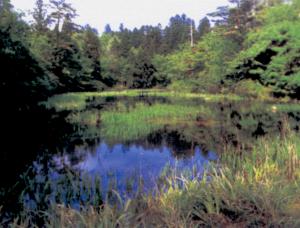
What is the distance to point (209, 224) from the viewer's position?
5.14 metres

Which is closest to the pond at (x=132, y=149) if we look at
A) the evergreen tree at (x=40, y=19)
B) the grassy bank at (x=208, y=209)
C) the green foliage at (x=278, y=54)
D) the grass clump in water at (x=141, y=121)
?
the grass clump in water at (x=141, y=121)

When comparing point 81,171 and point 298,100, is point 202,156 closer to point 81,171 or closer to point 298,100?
point 81,171

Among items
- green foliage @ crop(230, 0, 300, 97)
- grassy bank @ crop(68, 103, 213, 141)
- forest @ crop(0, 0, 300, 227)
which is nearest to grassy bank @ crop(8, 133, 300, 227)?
forest @ crop(0, 0, 300, 227)

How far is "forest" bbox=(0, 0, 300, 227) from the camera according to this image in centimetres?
544

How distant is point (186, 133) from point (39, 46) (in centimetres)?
3076

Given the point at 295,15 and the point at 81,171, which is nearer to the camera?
the point at 81,171

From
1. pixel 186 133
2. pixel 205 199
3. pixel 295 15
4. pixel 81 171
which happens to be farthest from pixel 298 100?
pixel 205 199

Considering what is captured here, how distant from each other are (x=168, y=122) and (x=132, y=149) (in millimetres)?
6202

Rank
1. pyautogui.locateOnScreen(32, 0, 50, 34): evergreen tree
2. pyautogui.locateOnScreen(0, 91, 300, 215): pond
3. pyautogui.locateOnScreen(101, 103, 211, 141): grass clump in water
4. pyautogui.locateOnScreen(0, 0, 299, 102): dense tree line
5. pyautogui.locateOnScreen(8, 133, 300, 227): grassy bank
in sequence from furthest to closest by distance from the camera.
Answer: pyautogui.locateOnScreen(32, 0, 50, 34): evergreen tree
pyautogui.locateOnScreen(0, 0, 299, 102): dense tree line
pyautogui.locateOnScreen(101, 103, 211, 141): grass clump in water
pyautogui.locateOnScreen(0, 91, 300, 215): pond
pyautogui.locateOnScreen(8, 133, 300, 227): grassy bank

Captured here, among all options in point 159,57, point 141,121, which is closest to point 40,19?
point 159,57

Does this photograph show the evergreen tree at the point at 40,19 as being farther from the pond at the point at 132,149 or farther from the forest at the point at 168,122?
the pond at the point at 132,149

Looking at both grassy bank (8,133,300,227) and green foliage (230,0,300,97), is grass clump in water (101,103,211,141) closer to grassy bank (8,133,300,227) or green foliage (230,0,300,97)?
grassy bank (8,133,300,227)

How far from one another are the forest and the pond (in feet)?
0.23

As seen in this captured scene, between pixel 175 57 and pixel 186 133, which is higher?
pixel 175 57
